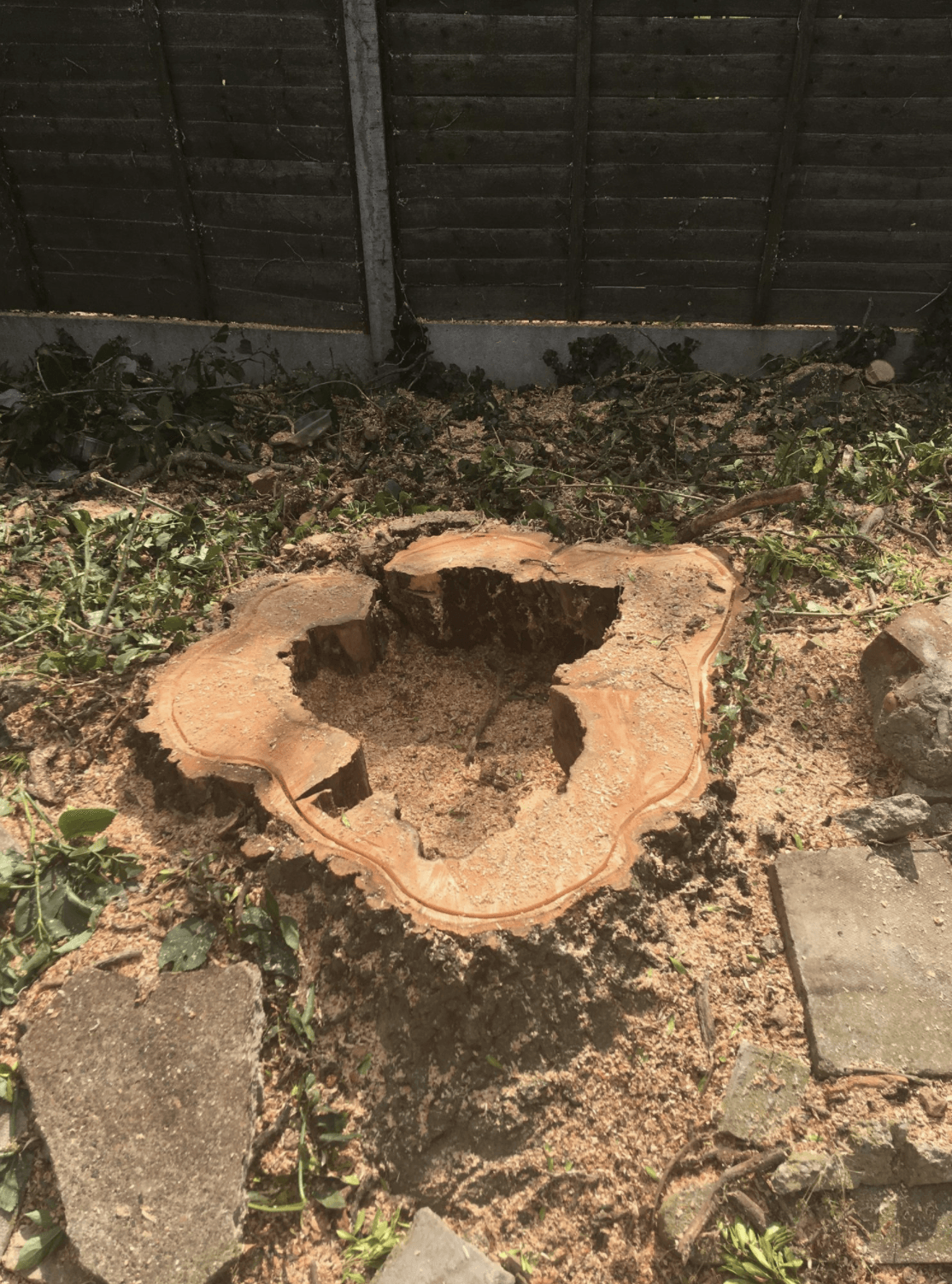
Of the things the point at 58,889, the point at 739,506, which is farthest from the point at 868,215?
the point at 58,889

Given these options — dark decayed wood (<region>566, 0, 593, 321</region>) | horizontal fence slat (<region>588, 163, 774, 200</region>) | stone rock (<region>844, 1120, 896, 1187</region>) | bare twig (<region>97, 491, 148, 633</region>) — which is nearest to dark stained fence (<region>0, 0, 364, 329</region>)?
dark decayed wood (<region>566, 0, 593, 321</region>)

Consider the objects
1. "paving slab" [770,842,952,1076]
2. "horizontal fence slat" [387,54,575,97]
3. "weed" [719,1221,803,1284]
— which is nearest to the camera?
"weed" [719,1221,803,1284]

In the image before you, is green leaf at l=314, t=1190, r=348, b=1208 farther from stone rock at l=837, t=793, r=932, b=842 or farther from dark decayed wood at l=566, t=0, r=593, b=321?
dark decayed wood at l=566, t=0, r=593, b=321

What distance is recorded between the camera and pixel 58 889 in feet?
6.53

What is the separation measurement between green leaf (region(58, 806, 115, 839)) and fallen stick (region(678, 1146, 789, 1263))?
1554 mm

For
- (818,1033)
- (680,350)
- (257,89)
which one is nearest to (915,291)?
(680,350)

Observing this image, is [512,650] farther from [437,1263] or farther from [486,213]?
[486,213]

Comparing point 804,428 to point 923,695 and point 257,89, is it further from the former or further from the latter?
point 257,89

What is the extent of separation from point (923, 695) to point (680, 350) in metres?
2.92

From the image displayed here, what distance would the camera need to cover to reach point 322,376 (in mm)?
4656

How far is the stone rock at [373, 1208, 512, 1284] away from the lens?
1484 mm

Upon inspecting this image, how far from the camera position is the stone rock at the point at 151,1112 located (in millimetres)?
1507

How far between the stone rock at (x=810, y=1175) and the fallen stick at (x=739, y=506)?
1.95m

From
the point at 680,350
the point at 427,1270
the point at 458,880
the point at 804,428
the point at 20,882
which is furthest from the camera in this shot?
the point at 680,350
